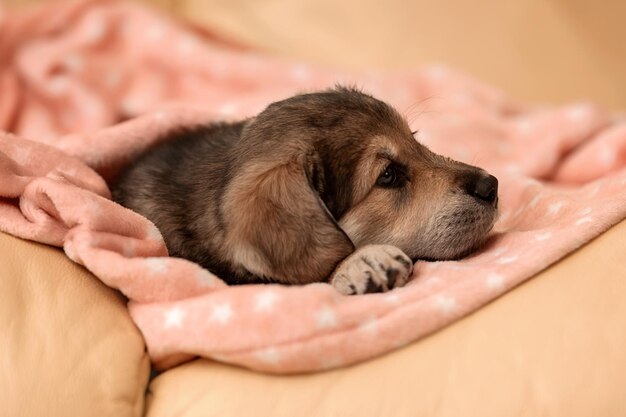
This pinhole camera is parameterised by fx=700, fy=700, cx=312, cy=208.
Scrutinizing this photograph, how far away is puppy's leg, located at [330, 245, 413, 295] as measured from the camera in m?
1.61

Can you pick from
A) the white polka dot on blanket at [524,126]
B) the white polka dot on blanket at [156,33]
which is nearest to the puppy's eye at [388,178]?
the white polka dot on blanket at [524,126]

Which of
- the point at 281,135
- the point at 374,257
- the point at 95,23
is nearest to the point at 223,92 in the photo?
the point at 95,23

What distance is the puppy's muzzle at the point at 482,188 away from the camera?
183 centimetres

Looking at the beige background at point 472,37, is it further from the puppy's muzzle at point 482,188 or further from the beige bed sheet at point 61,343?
the beige bed sheet at point 61,343

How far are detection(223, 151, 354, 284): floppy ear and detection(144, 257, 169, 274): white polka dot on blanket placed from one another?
171mm

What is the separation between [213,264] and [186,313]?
0.27 m

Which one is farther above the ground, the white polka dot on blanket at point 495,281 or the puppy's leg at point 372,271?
the white polka dot on blanket at point 495,281

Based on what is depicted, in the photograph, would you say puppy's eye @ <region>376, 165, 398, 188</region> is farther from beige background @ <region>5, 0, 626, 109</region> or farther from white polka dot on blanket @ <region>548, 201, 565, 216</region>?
beige background @ <region>5, 0, 626, 109</region>

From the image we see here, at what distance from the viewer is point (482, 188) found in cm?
183

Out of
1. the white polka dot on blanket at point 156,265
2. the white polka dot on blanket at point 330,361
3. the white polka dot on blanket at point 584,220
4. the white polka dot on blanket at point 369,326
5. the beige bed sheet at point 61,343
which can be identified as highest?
the white polka dot on blanket at point 584,220

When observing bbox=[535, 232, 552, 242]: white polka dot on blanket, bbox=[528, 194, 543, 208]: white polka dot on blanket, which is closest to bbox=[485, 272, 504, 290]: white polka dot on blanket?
bbox=[535, 232, 552, 242]: white polka dot on blanket

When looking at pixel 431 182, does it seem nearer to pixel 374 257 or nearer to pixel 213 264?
pixel 374 257

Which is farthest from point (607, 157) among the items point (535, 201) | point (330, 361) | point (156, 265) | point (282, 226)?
point (156, 265)

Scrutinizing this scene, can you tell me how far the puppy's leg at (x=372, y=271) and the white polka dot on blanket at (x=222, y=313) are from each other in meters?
0.28
